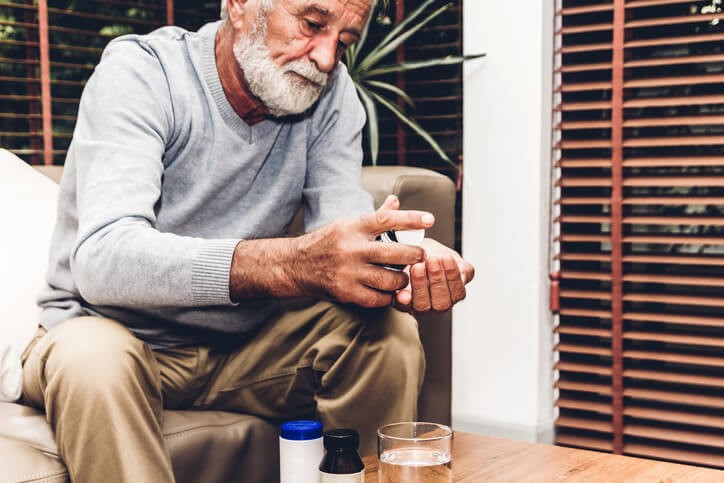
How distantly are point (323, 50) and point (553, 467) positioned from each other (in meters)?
0.88

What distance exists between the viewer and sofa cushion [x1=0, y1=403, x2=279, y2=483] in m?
1.19

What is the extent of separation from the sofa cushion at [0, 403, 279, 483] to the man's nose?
27.4 inches

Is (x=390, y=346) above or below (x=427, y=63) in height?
below

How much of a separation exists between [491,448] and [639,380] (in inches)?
52.6

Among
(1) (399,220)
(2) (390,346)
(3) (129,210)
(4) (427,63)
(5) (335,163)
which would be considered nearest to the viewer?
(1) (399,220)

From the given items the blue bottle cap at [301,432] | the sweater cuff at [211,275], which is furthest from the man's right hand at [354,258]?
the blue bottle cap at [301,432]

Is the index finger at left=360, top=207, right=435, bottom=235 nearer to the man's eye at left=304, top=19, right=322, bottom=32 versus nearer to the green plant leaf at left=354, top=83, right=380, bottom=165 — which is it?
the man's eye at left=304, top=19, right=322, bottom=32

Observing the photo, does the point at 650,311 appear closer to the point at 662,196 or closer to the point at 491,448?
the point at 662,196

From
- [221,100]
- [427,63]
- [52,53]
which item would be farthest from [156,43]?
[52,53]

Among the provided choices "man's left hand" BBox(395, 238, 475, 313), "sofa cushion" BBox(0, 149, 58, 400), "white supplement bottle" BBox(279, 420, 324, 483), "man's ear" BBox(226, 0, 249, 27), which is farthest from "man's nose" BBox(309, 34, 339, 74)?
"white supplement bottle" BBox(279, 420, 324, 483)

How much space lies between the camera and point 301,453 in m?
1.04

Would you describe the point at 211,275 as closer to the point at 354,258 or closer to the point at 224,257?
the point at 224,257

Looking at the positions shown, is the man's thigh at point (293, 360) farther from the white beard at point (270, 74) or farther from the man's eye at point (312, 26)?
the man's eye at point (312, 26)

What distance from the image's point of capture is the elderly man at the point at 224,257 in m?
1.21
